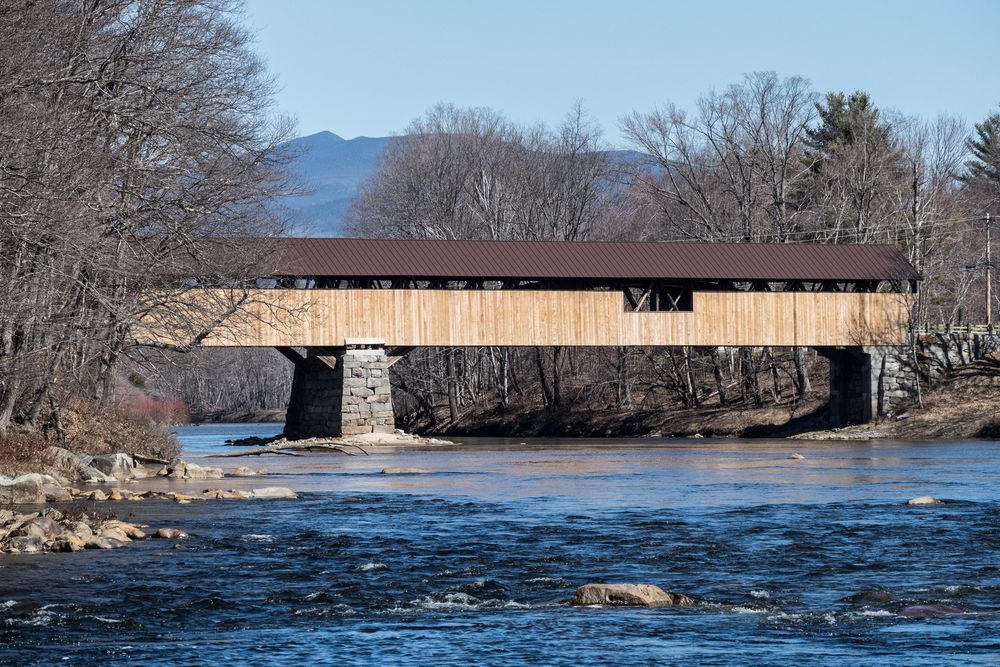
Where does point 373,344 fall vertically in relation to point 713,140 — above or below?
below

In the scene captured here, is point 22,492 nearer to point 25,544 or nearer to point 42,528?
point 42,528

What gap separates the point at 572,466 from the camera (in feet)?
87.0

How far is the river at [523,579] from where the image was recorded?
8.48 metres

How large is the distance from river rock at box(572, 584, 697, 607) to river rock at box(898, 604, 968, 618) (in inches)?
58.7

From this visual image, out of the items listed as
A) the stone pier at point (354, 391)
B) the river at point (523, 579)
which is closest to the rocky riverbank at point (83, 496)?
the river at point (523, 579)

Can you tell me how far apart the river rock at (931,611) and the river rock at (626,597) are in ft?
4.90

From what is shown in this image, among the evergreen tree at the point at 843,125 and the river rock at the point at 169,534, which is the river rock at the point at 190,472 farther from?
the evergreen tree at the point at 843,125

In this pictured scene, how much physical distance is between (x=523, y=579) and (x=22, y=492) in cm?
854

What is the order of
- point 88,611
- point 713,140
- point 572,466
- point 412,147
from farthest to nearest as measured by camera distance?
point 412,147
point 713,140
point 572,466
point 88,611

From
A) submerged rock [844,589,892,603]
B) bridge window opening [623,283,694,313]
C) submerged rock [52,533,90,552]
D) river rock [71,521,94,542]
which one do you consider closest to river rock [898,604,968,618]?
submerged rock [844,589,892,603]

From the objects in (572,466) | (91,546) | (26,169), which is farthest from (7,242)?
(572,466)

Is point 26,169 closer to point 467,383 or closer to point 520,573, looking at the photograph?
point 520,573

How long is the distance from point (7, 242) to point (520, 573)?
24.7ft

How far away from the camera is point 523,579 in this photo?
11.2 meters
